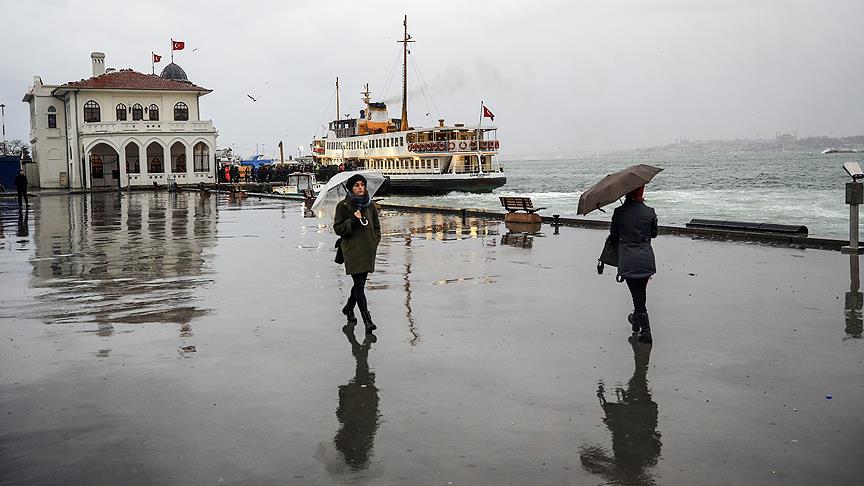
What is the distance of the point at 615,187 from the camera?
769 cm

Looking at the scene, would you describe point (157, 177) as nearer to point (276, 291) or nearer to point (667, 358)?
point (276, 291)

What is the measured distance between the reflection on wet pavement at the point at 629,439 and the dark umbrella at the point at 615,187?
1838 millimetres

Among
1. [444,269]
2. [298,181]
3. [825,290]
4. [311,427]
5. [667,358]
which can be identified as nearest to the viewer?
[311,427]

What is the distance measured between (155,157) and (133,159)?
62.3 inches

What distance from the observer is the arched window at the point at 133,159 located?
196 ft

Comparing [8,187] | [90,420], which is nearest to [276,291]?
[90,420]

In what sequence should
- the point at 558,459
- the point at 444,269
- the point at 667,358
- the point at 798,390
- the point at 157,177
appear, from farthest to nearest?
the point at 157,177
the point at 444,269
the point at 667,358
the point at 798,390
the point at 558,459

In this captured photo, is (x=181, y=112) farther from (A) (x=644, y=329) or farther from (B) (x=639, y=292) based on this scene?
(A) (x=644, y=329)

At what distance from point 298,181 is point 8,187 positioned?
22222 millimetres

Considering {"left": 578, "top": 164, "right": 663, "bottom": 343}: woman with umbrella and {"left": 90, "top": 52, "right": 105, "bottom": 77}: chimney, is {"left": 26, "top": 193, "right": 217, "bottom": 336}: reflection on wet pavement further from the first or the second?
{"left": 90, "top": 52, "right": 105, "bottom": 77}: chimney

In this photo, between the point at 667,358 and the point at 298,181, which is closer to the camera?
the point at 667,358

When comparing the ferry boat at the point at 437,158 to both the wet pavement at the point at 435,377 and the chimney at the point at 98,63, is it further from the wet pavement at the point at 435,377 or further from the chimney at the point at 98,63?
the wet pavement at the point at 435,377

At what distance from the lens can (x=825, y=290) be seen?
1047cm

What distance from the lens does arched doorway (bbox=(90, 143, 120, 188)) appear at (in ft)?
192
